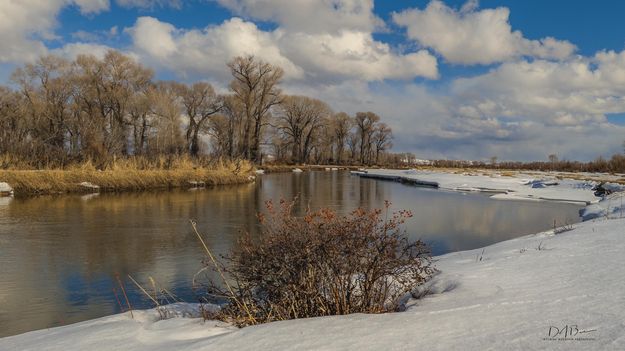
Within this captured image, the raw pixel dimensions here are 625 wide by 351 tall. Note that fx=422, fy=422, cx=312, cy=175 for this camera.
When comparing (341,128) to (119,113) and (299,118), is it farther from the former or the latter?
(119,113)

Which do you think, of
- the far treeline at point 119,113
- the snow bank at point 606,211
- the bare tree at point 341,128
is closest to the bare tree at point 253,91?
the far treeline at point 119,113

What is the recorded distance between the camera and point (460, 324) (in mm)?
3043

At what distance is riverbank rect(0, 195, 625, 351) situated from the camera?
2.73 metres

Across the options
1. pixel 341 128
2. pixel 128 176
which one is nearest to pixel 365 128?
pixel 341 128

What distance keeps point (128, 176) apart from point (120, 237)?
48.8 feet

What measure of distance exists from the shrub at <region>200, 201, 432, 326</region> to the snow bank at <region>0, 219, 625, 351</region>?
360 millimetres

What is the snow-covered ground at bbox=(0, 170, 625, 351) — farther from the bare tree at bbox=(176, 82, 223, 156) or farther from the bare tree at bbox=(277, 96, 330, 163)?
the bare tree at bbox=(277, 96, 330, 163)

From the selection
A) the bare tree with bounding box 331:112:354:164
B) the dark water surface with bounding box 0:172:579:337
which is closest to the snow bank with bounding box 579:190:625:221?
the dark water surface with bounding box 0:172:579:337

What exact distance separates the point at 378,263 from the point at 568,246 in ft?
10.3

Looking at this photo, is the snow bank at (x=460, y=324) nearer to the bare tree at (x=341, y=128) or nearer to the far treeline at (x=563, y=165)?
the far treeline at (x=563, y=165)

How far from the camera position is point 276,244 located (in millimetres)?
4230

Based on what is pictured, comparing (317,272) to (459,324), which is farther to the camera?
(317,272)

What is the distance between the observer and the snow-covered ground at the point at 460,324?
2729 millimetres
